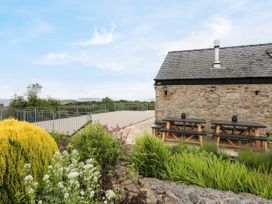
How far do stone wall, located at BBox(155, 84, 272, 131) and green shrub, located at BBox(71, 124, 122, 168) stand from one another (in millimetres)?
8386

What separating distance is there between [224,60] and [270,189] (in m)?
10.2

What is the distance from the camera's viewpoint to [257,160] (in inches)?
208

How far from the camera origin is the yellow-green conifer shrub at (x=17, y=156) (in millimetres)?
2973

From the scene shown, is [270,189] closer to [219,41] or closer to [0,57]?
[219,41]

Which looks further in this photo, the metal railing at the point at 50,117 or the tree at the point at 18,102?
the tree at the point at 18,102

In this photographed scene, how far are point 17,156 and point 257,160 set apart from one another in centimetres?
460

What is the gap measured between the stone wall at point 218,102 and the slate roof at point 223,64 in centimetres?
57

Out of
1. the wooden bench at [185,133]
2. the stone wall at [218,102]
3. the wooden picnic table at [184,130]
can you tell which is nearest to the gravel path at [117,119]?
the stone wall at [218,102]

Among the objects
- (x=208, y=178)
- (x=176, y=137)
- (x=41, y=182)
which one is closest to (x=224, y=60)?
(x=176, y=137)

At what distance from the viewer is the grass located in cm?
432

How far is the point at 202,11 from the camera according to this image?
10734 mm

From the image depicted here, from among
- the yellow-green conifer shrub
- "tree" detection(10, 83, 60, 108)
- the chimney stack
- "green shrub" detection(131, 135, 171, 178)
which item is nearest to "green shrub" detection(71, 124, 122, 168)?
"green shrub" detection(131, 135, 171, 178)

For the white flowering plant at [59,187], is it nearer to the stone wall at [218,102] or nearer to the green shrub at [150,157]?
the green shrub at [150,157]

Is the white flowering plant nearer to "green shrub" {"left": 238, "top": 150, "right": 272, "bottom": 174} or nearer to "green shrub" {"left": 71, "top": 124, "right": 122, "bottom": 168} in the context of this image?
"green shrub" {"left": 71, "top": 124, "right": 122, "bottom": 168}
